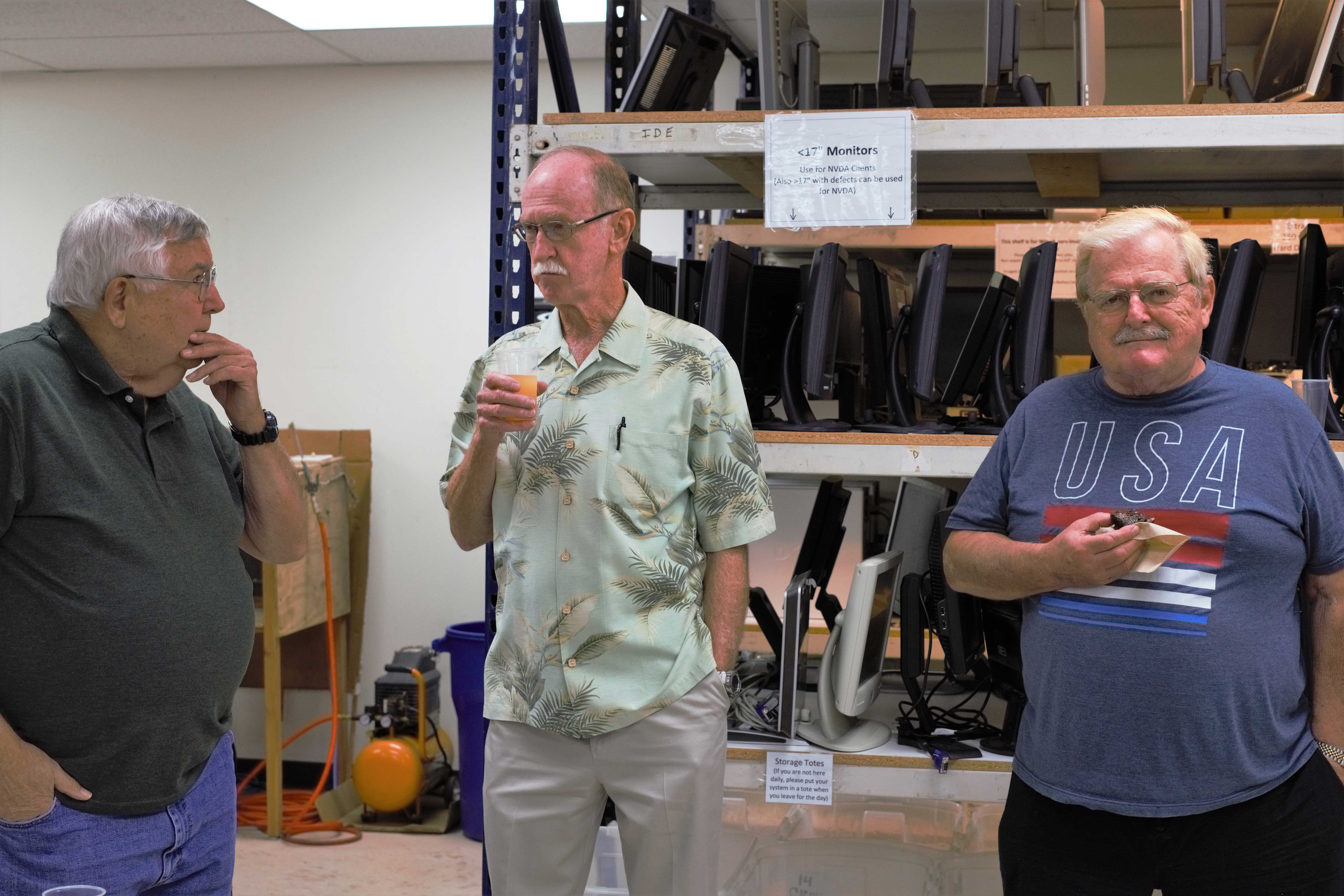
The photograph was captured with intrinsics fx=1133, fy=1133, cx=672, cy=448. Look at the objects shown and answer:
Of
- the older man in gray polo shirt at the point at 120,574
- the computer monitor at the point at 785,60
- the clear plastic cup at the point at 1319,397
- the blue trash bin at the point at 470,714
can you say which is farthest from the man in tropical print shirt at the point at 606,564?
the blue trash bin at the point at 470,714

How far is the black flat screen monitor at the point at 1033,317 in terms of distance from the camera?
6.32ft

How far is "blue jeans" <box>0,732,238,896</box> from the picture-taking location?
1369 mm

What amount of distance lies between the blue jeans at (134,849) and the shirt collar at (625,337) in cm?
74

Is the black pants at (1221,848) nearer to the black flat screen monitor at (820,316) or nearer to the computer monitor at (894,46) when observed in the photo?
the black flat screen monitor at (820,316)

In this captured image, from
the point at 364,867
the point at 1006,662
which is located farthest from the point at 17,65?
the point at 1006,662

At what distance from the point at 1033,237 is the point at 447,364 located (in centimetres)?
250

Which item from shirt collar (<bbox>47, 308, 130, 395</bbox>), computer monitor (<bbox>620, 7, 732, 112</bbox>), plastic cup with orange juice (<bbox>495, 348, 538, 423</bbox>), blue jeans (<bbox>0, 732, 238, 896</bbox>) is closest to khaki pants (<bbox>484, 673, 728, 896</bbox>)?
blue jeans (<bbox>0, 732, 238, 896</bbox>)

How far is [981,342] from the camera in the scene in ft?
6.50

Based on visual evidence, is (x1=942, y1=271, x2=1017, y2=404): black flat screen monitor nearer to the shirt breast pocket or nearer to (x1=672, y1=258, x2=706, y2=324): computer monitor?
(x1=672, y1=258, x2=706, y2=324): computer monitor

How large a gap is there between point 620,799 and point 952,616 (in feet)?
2.30

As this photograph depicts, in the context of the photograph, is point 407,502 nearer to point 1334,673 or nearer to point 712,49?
point 712,49

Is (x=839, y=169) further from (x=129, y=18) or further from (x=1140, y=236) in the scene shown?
(x=129, y=18)

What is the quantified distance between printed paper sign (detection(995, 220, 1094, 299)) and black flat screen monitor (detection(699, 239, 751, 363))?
88 centimetres

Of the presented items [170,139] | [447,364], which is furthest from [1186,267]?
[170,139]
